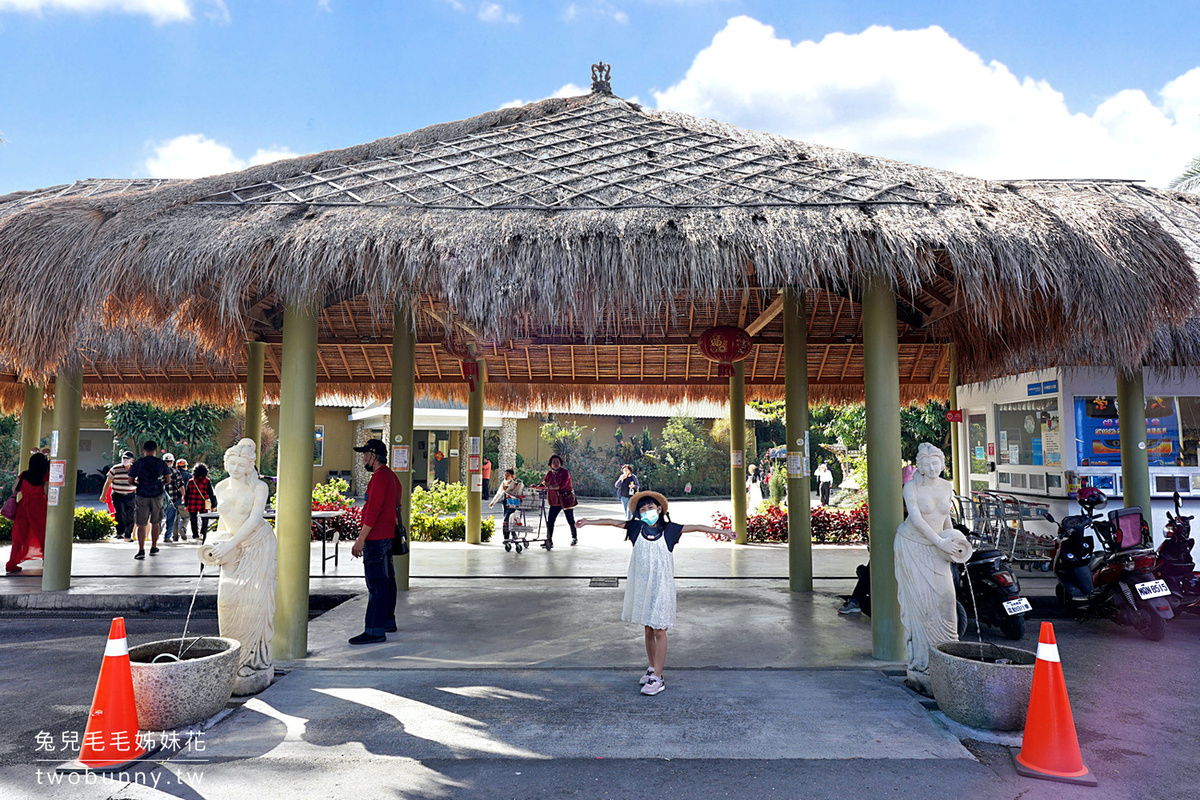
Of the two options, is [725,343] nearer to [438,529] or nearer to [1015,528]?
[1015,528]

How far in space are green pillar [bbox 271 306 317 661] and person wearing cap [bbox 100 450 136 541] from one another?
27.1ft

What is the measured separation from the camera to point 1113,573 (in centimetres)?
666

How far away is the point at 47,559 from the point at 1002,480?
12.5 m

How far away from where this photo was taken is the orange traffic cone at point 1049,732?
3.54m

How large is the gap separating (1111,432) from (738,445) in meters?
5.31

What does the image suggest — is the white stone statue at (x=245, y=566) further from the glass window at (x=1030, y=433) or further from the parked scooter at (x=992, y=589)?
the glass window at (x=1030, y=433)

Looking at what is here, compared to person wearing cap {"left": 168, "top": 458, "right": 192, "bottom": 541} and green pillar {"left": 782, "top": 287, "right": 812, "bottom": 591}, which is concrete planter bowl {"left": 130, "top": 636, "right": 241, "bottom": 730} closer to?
green pillar {"left": 782, "top": 287, "right": 812, "bottom": 591}

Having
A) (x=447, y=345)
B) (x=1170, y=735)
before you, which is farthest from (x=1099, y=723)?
(x=447, y=345)

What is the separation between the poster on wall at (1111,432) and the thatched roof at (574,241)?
3.84 meters

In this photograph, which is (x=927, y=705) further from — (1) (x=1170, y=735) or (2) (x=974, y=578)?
(2) (x=974, y=578)

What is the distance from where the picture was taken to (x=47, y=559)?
26.5 feet

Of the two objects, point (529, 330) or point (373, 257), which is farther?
point (529, 330)

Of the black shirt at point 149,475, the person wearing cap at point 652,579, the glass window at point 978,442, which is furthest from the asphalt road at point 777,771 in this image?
the glass window at point 978,442

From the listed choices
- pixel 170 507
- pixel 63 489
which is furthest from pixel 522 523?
pixel 170 507
